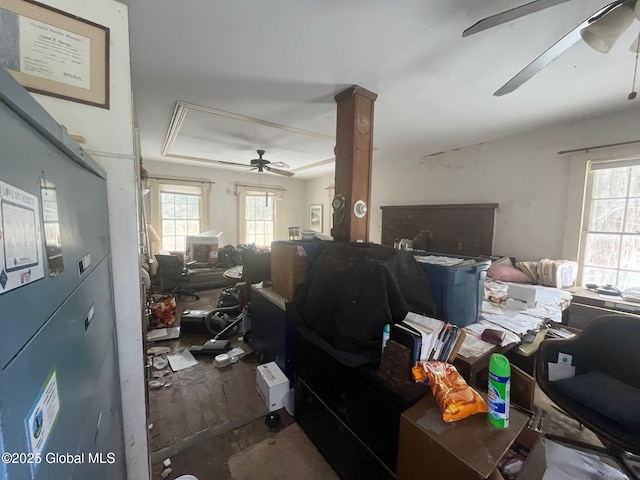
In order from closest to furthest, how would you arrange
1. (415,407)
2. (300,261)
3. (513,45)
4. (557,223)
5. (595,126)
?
(415,407) → (513,45) → (300,261) → (595,126) → (557,223)

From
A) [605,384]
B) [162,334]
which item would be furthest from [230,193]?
[605,384]

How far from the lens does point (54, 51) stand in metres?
0.81

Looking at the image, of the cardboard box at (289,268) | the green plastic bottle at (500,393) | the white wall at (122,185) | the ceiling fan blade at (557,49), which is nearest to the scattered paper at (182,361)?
the cardboard box at (289,268)

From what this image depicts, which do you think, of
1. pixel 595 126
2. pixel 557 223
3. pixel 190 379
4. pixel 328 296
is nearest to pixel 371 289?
pixel 328 296

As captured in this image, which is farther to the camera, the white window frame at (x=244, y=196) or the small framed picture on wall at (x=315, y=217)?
the small framed picture on wall at (x=315, y=217)

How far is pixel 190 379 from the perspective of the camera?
2203 mm

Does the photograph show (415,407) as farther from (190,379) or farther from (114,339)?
(190,379)

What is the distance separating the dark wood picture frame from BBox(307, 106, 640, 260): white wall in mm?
3635

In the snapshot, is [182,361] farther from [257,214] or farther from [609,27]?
[257,214]

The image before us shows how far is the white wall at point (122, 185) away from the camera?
0.88 m

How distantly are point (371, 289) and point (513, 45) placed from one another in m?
1.75

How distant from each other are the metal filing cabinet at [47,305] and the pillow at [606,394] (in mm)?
1998

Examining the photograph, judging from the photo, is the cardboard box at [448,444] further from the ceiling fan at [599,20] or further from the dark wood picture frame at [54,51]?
the dark wood picture frame at [54,51]

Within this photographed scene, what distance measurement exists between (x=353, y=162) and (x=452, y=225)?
2.34m
